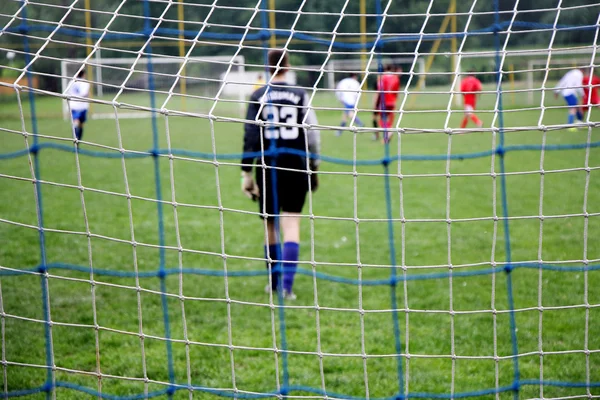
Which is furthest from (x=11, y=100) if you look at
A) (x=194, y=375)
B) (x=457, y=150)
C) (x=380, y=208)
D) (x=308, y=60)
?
Result: (x=194, y=375)

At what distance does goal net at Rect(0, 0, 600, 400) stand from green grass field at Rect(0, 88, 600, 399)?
0.02 m

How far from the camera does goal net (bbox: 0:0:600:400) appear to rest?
111 inches

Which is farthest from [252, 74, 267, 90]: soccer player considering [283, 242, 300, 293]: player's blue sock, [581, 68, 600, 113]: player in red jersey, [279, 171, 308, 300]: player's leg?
[581, 68, 600, 113]: player in red jersey

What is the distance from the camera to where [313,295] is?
460 cm

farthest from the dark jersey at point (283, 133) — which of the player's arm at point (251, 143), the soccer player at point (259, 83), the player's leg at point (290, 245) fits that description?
the player's leg at point (290, 245)

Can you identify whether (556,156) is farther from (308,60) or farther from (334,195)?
(308,60)

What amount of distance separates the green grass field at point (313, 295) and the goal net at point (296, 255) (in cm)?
2

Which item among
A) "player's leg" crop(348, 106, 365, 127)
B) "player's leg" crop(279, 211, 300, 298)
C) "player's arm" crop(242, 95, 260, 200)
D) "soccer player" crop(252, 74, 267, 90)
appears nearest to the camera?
"player's leg" crop(348, 106, 365, 127)

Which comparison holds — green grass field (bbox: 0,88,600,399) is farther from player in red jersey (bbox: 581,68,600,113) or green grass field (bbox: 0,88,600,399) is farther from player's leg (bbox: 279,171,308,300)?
player in red jersey (bbox: 581,68,600,113)

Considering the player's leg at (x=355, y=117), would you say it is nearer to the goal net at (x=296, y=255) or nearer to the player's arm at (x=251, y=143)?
the goal net at (x=296, y=255)

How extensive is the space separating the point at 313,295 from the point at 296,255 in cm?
32

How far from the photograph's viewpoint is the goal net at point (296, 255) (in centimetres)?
281

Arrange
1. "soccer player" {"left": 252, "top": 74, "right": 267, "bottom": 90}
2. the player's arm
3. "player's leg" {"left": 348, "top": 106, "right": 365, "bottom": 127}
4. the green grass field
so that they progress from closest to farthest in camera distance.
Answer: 1. "player's leg" {"left": 348, "top": 106, "right": 365, "bottom": 127}
2. "soccer player" {"left": 252, "top": 74, "right": 267, "bottom": 90}
3. the green grass field
4. the player's arm

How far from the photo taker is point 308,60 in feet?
64.5
